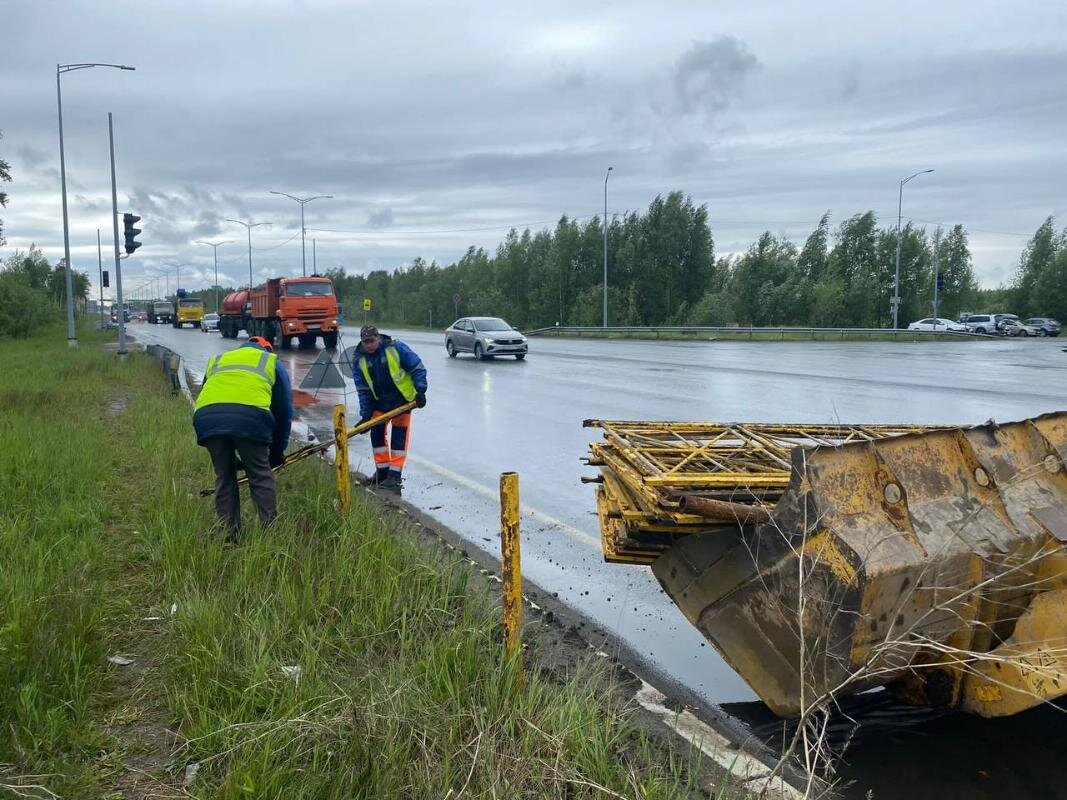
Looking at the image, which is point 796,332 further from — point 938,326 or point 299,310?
point 299,310

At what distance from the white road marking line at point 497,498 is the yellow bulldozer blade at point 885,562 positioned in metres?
2.57

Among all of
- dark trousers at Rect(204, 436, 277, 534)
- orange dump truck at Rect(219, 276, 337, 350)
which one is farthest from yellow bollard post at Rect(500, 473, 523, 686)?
orange dump truck at Rect(219, 276, 337, 350)

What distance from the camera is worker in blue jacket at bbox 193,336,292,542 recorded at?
5641mm

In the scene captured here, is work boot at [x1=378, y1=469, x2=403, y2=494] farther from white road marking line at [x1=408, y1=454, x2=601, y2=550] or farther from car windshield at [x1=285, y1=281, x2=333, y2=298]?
car windshield at [x1=285, y1=281, x2=333, y2=298]

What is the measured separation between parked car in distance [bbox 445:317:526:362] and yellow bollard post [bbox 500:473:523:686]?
2337 cm

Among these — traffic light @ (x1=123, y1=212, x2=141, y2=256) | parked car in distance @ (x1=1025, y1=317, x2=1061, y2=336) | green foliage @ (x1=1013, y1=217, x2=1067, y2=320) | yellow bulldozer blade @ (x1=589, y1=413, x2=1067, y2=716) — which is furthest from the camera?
green foliage @ (x1=1013, y1=217, x2=1067, y2=320)

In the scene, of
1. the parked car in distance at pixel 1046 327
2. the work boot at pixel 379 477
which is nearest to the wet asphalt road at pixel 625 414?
the work boot at pixel 379 477

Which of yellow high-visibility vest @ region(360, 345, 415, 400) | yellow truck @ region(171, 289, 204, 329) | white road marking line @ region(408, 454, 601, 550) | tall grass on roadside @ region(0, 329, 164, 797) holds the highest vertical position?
yellow truck @ region(171, 289, 204, 329)

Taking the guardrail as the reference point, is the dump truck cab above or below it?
above

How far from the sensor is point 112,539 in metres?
5.75

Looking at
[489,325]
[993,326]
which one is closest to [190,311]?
[489,325]

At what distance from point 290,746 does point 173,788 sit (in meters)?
0.41

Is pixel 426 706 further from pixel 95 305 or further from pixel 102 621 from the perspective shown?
pixel 95 305

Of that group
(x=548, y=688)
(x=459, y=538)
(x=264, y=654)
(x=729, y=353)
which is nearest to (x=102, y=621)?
(x=264, y=654)
